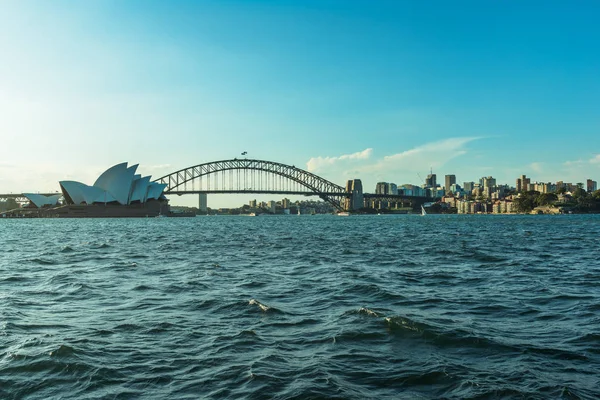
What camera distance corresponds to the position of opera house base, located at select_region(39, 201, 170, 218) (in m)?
125

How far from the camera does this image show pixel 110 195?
124312mm

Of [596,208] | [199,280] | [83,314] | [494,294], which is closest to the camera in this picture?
[83,314]

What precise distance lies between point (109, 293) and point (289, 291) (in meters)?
4.76

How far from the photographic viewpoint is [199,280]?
15.7 metres

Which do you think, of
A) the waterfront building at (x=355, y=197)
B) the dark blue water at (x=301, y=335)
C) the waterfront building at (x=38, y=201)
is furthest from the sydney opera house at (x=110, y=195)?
the dark blue water at (x=301, y=335)

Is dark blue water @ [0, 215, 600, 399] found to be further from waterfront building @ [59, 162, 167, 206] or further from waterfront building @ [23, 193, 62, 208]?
waterfront building @ [23, 193, 62, 208]

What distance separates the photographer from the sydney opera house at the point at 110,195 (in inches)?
4835

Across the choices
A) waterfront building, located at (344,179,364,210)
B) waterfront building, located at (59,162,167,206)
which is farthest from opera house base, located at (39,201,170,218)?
waterfront building, located at (344,179,364,210)

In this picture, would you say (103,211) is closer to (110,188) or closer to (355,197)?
(110,188)

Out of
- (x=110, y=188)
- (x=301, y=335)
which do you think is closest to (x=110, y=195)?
(x=110, y=188)

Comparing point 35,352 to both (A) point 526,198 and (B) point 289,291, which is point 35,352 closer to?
(B) point 289,291

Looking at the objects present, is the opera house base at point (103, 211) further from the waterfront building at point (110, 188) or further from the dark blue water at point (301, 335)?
the dark blue water at point (301, 335)

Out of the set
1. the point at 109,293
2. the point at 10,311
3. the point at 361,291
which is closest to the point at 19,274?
the point at 109,293

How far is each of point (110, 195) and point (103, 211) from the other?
4.65 meters
